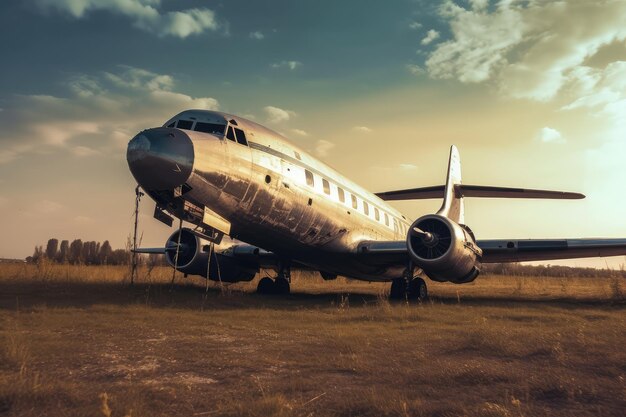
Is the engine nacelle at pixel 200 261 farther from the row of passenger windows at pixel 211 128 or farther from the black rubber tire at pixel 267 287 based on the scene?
the row of passenger windows at pixel 211 128

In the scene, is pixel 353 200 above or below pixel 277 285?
above

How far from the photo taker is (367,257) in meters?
14.9

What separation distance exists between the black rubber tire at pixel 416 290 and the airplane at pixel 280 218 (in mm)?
35

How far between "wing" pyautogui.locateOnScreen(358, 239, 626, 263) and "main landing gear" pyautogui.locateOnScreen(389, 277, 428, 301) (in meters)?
0.76

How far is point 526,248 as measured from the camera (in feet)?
47.9

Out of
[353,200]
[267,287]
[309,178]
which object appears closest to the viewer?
[309,178]

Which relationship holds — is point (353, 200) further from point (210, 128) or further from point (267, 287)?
point (210, 128)

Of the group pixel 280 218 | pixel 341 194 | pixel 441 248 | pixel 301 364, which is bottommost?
pixel 301 364

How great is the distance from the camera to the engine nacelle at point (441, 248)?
12.7 metres

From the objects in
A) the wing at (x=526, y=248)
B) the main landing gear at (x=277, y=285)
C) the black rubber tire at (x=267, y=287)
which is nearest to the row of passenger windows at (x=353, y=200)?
the wing at (x=526, y=248)

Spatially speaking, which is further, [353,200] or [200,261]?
[200,261]

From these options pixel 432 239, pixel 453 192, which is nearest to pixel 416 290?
pixel 432 239

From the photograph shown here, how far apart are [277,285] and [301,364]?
11368 mm

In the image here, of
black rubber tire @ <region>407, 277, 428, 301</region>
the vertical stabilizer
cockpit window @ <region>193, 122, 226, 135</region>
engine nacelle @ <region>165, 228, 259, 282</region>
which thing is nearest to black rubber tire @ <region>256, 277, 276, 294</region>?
engine nacelle @ <region>165, 228, 259, 282</region>
